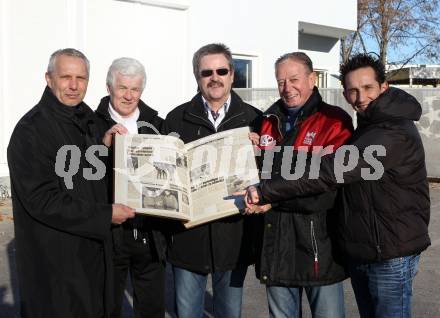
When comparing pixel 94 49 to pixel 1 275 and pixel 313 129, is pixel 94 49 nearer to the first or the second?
pixel 1 275

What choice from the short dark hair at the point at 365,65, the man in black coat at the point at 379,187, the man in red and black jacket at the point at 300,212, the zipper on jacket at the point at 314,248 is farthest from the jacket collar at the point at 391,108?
the zipper on jacket at the point at 314,248

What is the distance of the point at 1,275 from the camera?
5590mm

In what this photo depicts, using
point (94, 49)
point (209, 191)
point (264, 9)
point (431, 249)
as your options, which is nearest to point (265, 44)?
point (264, 9)

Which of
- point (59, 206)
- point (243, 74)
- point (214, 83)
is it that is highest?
point (243, 74)

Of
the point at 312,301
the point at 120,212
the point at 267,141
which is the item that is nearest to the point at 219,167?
the point at 267,141

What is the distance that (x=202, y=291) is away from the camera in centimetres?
358

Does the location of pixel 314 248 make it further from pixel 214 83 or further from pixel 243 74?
pixel 243 74

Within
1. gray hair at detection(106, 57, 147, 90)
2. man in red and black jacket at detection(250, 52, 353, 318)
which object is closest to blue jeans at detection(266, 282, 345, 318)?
man in red and black jacket at detection(250, 52, 353, 318)

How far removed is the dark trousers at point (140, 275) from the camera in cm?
365

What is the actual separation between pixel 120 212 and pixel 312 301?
1.25 meters

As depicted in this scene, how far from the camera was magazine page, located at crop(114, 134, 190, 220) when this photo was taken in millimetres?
3109

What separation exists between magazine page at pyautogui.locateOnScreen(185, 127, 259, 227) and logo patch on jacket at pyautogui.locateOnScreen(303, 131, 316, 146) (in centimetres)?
35

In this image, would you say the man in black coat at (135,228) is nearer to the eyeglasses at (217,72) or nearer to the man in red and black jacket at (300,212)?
the eyeglasses at (217,72)

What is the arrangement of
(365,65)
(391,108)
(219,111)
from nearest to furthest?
1. (391,108)
2. (365,65)
3. (219,111)
